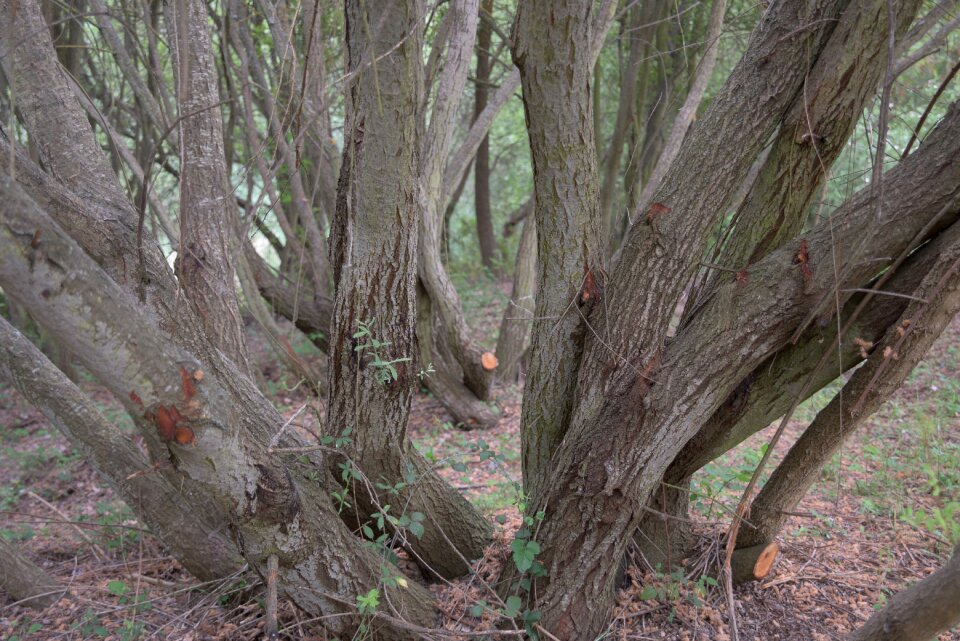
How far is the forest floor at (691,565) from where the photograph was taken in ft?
8.89

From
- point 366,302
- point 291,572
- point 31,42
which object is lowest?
point 291,572

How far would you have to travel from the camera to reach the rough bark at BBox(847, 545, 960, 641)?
1.79 m

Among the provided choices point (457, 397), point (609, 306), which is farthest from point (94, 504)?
point (609, 306)

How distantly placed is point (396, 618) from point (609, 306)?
1.39m

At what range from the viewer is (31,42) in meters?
2.81

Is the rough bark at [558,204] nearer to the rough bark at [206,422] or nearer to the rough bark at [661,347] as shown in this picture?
the rough bark at [661,347]

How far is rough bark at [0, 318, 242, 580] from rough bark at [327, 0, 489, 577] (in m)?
0.73

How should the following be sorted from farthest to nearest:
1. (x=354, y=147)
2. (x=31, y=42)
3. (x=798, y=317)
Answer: (x=31, y=42)
(x=354, y=147)
(x=798, y=317)

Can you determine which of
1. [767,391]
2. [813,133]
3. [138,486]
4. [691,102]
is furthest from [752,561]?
[691,102]

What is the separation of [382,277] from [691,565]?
181 cm

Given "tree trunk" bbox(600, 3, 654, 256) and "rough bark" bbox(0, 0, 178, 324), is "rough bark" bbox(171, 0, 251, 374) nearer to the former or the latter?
"rough bark" bbox(0, 0, 178, 324)

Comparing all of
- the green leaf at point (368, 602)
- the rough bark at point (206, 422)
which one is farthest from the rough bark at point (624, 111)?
the green leaf at point (368, 602)

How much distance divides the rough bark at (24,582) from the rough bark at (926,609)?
3404mm

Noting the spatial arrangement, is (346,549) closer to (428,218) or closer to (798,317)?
(798,317)
